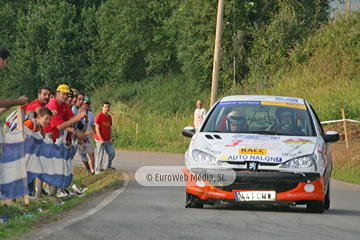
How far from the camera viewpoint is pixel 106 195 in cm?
1102

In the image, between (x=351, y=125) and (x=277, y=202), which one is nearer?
(x=277, y=202)

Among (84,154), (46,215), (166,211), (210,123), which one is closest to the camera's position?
(46,215)

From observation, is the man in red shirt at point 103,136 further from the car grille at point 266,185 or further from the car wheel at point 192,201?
the car grille at point 266,185

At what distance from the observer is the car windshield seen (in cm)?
991

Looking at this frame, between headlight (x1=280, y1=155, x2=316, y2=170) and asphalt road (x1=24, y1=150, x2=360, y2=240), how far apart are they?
662 millimetres

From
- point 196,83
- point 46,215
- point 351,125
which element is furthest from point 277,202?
point 196,83

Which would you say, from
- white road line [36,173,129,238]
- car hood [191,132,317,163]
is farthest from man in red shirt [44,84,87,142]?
car hood [191,132,317,163]

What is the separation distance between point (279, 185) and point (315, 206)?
2.36ft

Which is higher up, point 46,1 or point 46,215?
point 46,1

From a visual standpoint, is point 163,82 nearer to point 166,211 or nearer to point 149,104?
point 149,104

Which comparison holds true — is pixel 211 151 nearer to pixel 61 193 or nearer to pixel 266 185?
pixel 266 185

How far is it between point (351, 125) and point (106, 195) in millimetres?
14682

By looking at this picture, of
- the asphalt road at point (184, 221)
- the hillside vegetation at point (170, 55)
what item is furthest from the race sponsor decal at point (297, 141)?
the hillside vegetation at point (170, 55)

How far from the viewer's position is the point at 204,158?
906 centimetres
